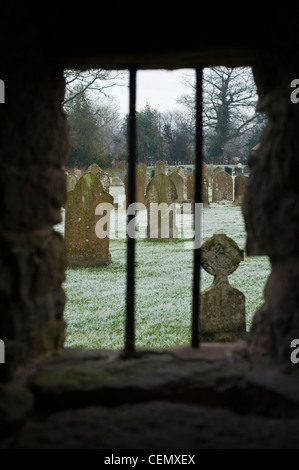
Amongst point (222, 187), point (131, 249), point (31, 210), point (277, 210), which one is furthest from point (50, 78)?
point (222, 187)

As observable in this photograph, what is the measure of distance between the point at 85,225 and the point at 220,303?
3.59 meters

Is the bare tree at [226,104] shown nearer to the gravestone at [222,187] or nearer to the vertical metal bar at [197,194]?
the gravestone at [222,187]

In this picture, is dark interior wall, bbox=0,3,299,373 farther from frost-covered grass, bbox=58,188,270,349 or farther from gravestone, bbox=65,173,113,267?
gravestone, bbox=65,173,113,267

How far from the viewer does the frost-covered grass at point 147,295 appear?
4906 mm

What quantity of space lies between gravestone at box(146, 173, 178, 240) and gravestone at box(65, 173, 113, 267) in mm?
2087

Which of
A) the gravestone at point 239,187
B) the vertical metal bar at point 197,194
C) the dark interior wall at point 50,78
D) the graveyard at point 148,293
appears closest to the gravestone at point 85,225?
the graveyard at point 148,293

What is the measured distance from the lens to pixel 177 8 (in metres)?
1.45

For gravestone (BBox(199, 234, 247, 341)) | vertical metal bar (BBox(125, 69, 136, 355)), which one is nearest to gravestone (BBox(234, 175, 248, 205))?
gravestone (BBox(199, 234, 247, 341))

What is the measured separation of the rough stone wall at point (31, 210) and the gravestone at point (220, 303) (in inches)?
137

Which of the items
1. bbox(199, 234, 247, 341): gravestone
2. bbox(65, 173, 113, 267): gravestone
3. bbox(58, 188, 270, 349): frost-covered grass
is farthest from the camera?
bbox(65, 173, 113, 267): gravestone

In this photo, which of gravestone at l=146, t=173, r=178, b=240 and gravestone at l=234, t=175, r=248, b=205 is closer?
gravestone at l=146, t=173, r=178, b=240

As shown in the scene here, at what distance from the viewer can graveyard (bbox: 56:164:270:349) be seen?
491 cm
